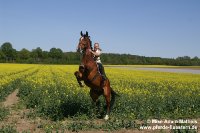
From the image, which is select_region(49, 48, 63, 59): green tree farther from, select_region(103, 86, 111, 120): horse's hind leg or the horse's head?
the horse's head

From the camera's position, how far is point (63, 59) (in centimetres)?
13875

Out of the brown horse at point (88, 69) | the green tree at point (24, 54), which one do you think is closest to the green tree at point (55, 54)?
the green tree at point (24, 54)

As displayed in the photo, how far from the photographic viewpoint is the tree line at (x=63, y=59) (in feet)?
425

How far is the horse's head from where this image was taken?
12227mm

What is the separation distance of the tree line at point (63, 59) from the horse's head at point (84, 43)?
360ft

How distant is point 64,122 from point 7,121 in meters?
2.15

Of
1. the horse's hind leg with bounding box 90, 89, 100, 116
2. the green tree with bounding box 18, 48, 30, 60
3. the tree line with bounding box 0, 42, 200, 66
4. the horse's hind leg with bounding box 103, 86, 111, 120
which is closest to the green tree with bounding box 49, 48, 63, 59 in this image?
the tree line with bounding box 0, 42, 200, 66

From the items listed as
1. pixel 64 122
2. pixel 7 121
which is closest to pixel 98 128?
pixel 64 122

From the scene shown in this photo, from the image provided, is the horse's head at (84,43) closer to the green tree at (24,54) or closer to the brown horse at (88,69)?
the brown horse at (88,69)

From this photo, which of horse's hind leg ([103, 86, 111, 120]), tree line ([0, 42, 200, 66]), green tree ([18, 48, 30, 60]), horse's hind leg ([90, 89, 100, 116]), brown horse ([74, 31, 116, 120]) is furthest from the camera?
green tree ([18, 48, 30, 60])

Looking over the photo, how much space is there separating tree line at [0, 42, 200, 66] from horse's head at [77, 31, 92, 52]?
4319 inches

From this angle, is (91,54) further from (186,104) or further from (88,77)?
(186,104)

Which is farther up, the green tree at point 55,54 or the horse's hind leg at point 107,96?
the green tree at point 55,54

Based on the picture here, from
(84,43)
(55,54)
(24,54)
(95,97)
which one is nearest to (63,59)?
(55,54)
